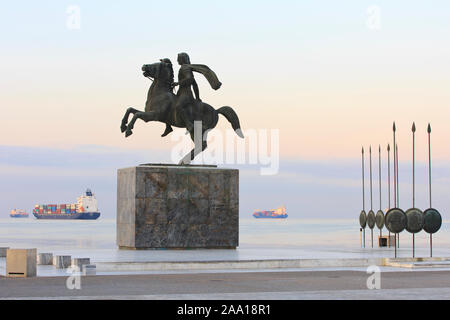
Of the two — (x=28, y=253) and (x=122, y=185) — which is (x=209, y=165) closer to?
(x=122, y=185)

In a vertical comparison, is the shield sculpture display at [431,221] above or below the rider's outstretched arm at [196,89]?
below

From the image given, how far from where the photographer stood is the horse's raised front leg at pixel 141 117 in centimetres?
2805

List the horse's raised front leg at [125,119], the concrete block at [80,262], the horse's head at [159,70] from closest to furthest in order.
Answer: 1. the concrete block at [80,262]
2. the horse's raised front leg at [125,119]
3. the horse's head at [159,70]

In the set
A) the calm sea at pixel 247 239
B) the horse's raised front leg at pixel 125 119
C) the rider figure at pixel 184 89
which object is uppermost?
the rider figure at pixel 184 89

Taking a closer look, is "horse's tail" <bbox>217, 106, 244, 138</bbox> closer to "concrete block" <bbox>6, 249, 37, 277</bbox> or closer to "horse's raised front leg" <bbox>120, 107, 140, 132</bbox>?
"horse's raised front leg" <bbox>120, 107, 140, 132</bbox>

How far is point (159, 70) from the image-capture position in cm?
2867

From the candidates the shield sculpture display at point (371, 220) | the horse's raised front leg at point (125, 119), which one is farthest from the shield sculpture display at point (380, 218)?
the horse's raised front leg at point (125, 119)

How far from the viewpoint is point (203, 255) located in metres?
24.9

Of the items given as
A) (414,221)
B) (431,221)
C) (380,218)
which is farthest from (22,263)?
(380,218)

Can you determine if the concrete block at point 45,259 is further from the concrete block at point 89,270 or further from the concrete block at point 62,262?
the concrete block at point 89,270

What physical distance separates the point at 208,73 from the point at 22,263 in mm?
11235

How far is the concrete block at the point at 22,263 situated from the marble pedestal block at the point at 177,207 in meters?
7.73
